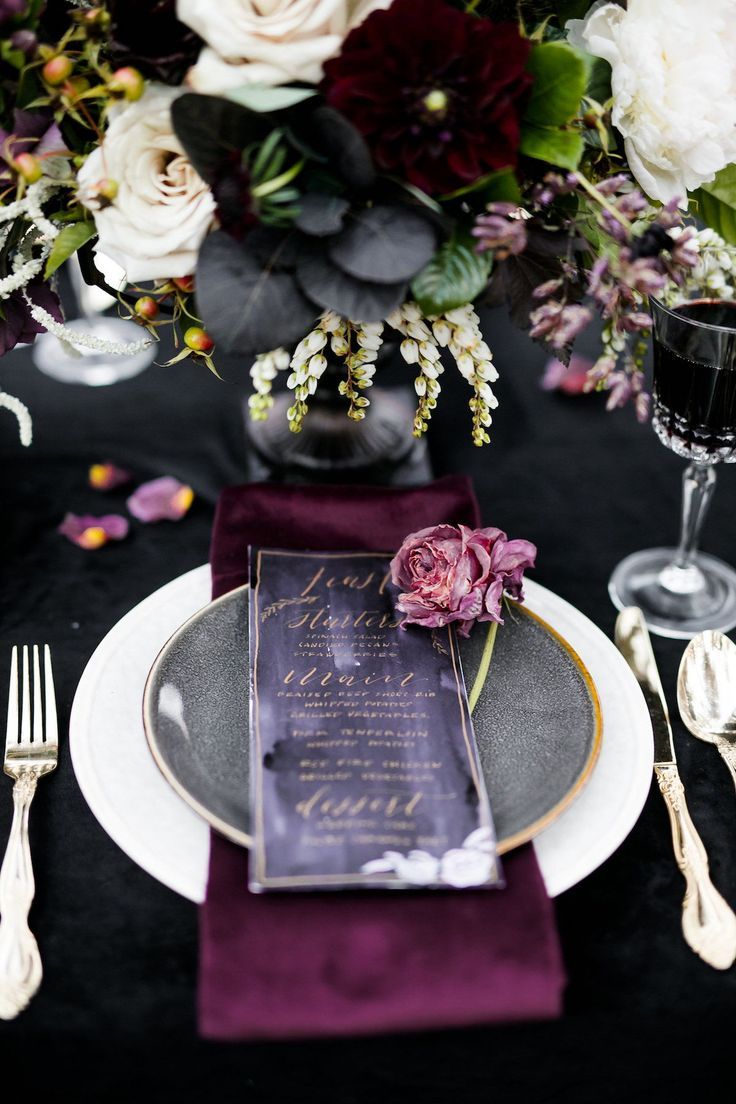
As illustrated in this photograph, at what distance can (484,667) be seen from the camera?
774 mm

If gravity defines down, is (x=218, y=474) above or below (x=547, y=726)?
below

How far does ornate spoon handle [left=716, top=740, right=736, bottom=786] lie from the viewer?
78cm

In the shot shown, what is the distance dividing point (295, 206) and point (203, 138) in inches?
3.0

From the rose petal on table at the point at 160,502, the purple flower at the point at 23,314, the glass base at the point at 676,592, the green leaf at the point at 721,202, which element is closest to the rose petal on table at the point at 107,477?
the rose petal on table at the point at 160,502

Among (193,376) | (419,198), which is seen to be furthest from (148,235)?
(193,376)

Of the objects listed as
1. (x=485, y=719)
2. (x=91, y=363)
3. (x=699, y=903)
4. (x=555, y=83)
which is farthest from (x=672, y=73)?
(x=91, y=363)

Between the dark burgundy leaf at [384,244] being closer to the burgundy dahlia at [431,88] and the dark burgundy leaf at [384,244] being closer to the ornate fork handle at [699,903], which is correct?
the burgundy dahlia at [431,88]

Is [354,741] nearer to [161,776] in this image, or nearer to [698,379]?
[161,776]

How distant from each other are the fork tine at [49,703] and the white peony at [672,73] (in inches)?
26.7

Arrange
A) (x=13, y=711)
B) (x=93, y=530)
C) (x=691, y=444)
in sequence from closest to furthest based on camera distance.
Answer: (x=13, y=711), (x=691, y=444), (x=93, y=530)

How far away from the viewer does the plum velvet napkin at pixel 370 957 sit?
558mm

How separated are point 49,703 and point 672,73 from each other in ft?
2.44

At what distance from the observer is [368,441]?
1105 millimetres

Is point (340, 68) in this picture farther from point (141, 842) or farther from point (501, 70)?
point (141, 842)
